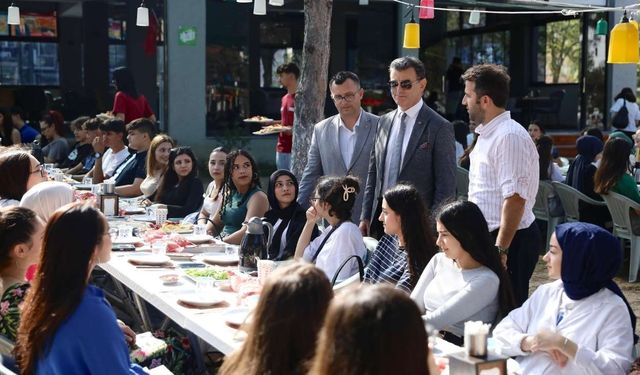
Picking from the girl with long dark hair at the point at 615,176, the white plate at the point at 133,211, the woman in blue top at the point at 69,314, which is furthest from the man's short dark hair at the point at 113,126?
the woman in blue top at the point at 69,314

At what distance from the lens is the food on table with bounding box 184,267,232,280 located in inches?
187

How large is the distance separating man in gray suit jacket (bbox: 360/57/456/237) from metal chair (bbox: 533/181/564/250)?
3.75 m

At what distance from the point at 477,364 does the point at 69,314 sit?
126cm

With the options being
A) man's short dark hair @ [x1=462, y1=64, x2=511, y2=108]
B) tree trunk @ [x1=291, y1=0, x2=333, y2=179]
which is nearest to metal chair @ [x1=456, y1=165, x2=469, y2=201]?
tree trunk @ [x1=291, y1=0, x2=333, y2=179]

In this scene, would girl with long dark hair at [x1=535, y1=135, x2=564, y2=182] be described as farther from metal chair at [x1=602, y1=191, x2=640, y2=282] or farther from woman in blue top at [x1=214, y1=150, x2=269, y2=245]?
woman in blue top at [x1=214, y1=150, x2=269, y2=245]

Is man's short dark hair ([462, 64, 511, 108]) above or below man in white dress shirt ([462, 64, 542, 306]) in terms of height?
above

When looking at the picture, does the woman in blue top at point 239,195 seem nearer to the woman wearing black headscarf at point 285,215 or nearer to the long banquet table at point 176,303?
the woman wearing black headscarf at point 285,215

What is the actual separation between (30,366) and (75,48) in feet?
54.7

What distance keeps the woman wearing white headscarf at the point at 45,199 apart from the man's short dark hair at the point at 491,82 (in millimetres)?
2318

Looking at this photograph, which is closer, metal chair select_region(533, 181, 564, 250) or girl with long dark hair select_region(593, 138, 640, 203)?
girl with long dark hair select_region(593, 138, 640, 203)

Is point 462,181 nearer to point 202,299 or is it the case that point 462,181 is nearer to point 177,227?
point 177,227

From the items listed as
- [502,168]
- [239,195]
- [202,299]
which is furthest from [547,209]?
[202,299]

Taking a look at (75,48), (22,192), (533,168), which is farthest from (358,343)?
(75,48)

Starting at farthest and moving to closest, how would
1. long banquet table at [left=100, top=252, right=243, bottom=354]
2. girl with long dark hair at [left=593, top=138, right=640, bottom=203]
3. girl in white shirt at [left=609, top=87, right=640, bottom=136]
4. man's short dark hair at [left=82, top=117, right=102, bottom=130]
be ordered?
1. girl in white shirt at [left=609, top=87, right=640, bottom=136]
2. man's short dark hair at [left=82, top=117, right=102, bottom=130]
3. girl with long dark hair at [left=593, top=138, right=640, bottom=203]
4. long banquet table at [left=100, top=252, right=243, bottom=354]
